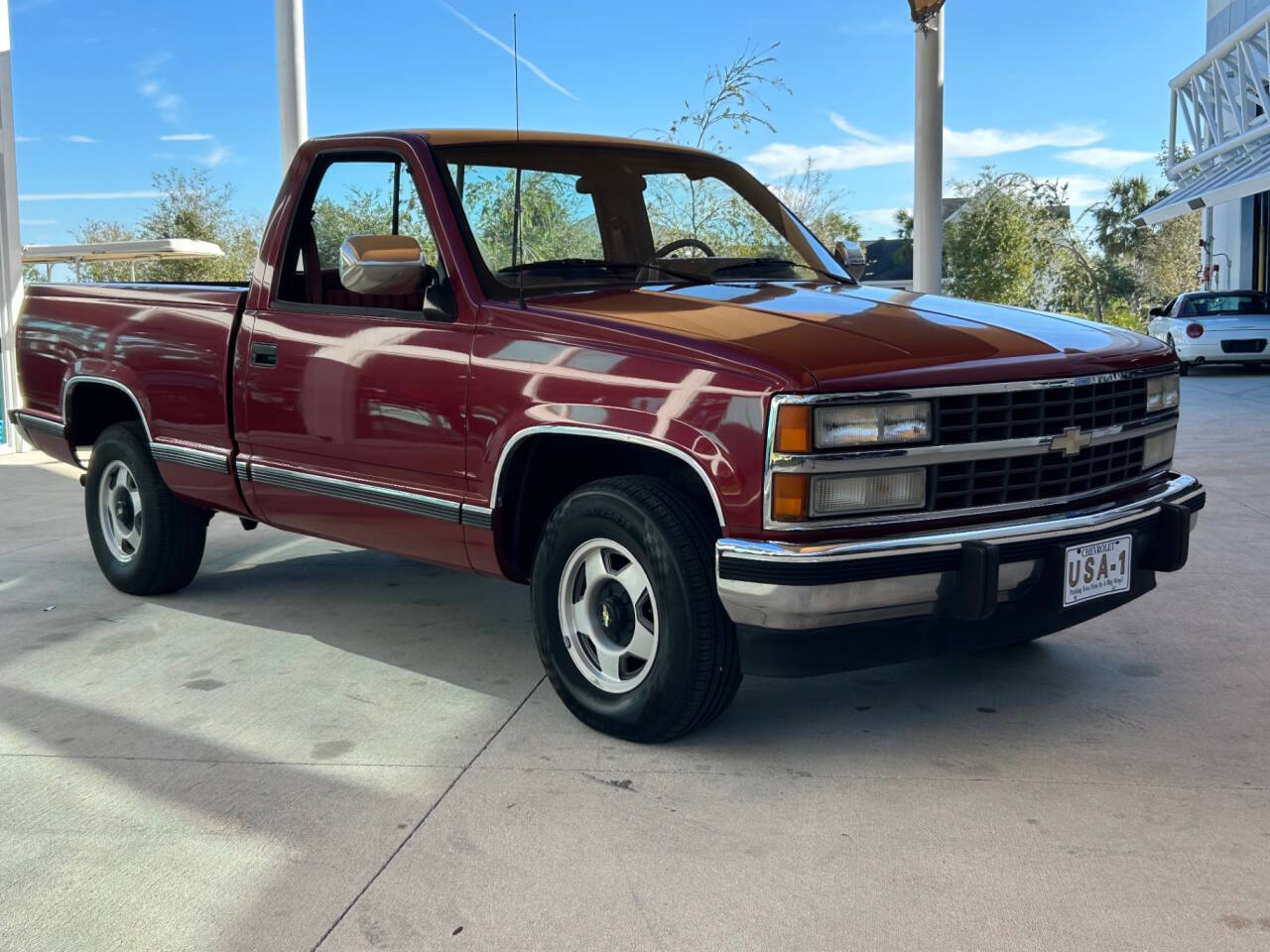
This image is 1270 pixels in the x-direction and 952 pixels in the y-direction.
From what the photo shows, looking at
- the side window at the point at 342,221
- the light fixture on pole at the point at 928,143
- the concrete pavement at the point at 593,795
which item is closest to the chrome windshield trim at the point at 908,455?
the concrete pavement at the point at 593,795

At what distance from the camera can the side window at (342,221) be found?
15.3 feet

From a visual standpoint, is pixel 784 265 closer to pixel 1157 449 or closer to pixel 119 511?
pixel 1157 449

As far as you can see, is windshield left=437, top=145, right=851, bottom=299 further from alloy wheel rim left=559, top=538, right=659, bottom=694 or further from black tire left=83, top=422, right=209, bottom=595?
black tire left=83, top=422, right=209, bottom=595

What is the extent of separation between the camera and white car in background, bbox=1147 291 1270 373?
21.7 metres

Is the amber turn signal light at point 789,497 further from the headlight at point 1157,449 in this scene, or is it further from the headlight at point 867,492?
the headlight at point 1157,449

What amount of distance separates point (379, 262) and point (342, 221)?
3.33 ft

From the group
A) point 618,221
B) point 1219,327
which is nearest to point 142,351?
point 618,221

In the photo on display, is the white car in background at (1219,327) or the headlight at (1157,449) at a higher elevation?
the white car in background at (1219,327)

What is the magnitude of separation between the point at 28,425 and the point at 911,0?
6.36 meters

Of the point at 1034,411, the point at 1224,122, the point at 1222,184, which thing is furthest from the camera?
the point at 1224,122

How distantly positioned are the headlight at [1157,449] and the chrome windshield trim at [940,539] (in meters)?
0.30

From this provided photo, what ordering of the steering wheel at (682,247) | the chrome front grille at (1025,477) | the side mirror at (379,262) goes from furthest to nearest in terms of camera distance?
the steering wheel at (682,247) < the side mirror at (379,262) < the chrome front grille at (1025,477)

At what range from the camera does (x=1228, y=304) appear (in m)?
23.0

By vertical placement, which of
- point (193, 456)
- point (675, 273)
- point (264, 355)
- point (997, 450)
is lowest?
point (193, 456)
